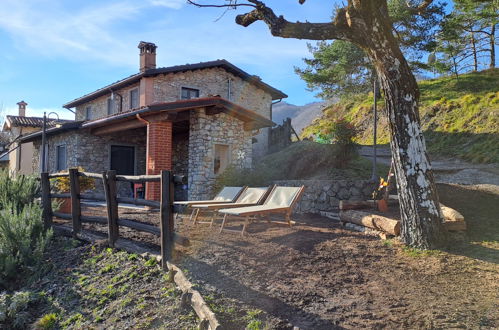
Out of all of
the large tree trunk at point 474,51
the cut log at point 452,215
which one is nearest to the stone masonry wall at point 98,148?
the cut log at point 452,215

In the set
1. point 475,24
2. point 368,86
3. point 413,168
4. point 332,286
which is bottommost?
point 332,286

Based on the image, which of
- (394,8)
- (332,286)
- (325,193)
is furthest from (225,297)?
(394,8)

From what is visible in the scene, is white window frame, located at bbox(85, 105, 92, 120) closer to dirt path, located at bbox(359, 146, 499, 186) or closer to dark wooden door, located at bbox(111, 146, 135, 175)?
dark wooden door, located at bbox(111, 146, 135, 175)

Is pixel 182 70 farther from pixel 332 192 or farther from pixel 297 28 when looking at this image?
pixel 297 28

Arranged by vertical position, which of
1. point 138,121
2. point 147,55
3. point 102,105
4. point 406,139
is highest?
point 147,55

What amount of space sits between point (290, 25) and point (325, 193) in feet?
13.8

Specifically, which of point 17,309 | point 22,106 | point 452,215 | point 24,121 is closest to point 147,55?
point 17,309

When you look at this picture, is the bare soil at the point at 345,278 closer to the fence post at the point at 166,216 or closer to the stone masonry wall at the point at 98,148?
the fence post at the point at 166,216

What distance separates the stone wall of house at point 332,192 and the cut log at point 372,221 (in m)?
1.80

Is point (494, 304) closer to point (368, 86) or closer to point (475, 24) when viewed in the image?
point (368, 86)

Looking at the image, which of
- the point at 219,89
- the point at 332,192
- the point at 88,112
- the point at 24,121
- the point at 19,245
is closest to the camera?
the point at 19,245

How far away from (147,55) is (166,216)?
13385mm

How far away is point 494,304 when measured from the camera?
3.14 meters

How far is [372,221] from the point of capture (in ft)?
18.6
